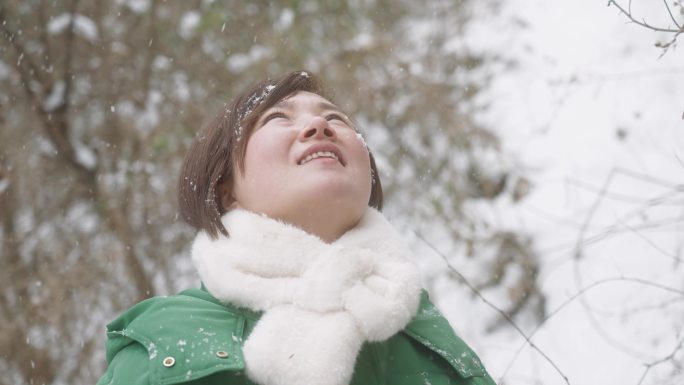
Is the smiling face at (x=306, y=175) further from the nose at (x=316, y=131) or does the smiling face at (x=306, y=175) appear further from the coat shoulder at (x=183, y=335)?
the coat shoulder at (x=183, y=335)

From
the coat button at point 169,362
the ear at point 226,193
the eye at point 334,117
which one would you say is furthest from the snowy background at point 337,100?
the coat button at point 169,362

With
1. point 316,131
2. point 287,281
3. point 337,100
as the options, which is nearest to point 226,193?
point 316,131

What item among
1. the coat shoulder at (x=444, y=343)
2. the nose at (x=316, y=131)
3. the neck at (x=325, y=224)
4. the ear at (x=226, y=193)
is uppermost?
the nose at (x=316, y=131)

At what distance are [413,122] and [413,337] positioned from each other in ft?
12.0

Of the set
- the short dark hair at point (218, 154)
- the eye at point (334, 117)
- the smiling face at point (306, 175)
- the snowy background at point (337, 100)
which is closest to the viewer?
the smiling face at point (306, 175)

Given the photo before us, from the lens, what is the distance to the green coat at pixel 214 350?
1281 millimetres

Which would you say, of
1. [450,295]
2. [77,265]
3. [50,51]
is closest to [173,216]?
[77,265]

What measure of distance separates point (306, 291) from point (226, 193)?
46 cm

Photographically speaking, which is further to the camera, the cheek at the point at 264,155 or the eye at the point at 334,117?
the eye at the point at 334,117

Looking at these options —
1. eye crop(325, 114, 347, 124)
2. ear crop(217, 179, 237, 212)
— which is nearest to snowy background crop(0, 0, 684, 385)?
eye crop(325, 114, 347, 124)

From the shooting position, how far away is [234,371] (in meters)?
1.28

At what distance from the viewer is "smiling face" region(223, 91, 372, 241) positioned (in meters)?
1.53

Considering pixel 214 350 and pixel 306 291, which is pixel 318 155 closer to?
pixel 306 291

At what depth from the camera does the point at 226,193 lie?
5.65ft
